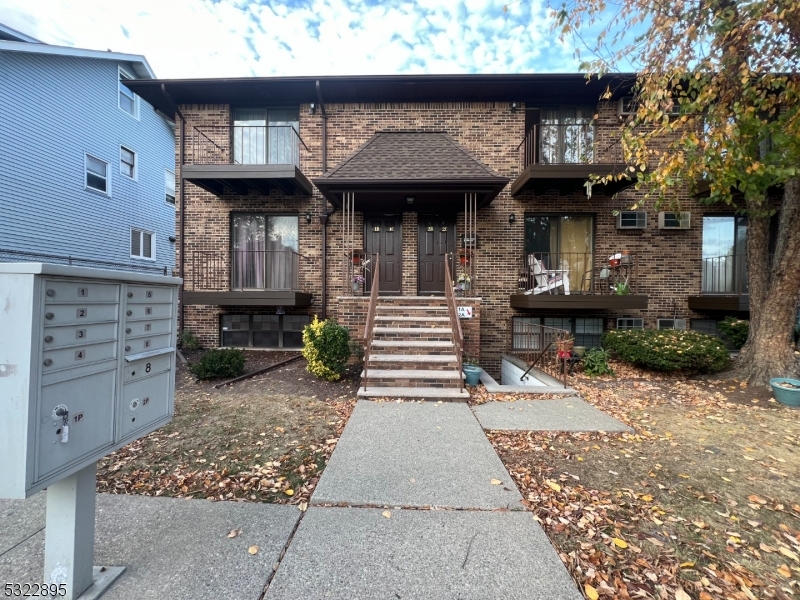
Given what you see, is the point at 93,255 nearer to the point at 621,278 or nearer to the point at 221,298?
the point at 221,298

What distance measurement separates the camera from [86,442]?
5.69ft

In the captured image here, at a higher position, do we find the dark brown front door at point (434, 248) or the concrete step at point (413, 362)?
the dark brown front door at point (434, 248)

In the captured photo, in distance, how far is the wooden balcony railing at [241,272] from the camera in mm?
9258

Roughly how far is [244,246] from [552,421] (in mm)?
8565

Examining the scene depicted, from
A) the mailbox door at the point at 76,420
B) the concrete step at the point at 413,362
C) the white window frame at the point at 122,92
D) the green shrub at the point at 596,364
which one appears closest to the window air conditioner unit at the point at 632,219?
the green shrub at the point at 596,364

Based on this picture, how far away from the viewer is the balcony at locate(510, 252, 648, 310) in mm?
7977

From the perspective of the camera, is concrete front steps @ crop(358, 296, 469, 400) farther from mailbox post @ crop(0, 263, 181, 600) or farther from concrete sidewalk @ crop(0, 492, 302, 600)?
mailbox post @ crop(0, 263, 181, 600)

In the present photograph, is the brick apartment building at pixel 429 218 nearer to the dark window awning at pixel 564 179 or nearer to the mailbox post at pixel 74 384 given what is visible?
the dark window awning at pixel 564 179

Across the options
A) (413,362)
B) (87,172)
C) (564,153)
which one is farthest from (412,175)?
(87,172)

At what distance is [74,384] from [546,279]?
28.3ft

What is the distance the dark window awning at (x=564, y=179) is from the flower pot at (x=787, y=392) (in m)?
4.57

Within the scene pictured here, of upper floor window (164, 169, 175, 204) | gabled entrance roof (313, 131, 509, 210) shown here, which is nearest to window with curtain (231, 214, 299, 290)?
gabled entrance roof (313, 131, 509, 210)

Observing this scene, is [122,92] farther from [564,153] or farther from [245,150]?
[564,153]

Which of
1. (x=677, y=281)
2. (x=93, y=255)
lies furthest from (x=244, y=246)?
(x=677, y=281)
